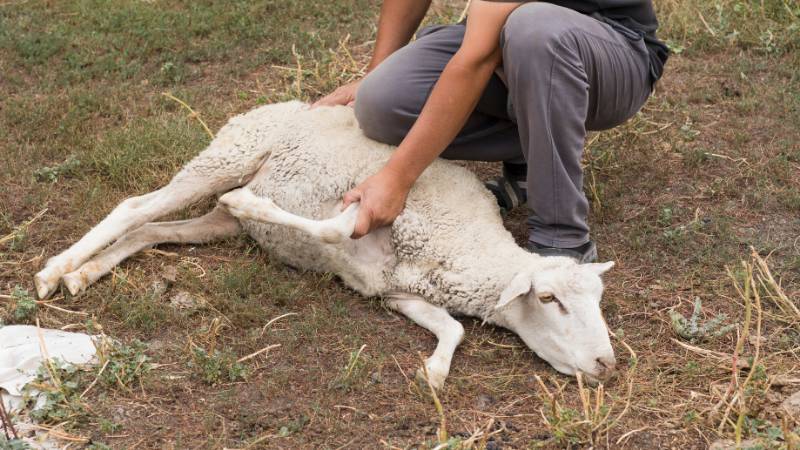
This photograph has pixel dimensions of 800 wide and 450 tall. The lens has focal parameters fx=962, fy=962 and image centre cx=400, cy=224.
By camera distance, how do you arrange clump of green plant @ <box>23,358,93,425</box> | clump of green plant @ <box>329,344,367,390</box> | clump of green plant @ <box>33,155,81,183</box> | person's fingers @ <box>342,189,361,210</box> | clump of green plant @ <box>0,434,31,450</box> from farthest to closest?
clump of green plant @ <box>33,155,81,183</box> → person's fingers @ <box>342,189,361,210</box> → clump of green plant @ <box>329,344,367,390</box> → clump of green plant @ <box>23,358,93,425</box> → clump of green plant @ <box>0,434,31,450</box>

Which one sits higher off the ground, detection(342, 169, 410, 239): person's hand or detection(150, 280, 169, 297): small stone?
detection(342, 169, 410, 239): person's hand

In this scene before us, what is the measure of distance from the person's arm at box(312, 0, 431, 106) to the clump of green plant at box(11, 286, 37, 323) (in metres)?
1.64

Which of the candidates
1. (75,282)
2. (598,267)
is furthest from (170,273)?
(598,267)

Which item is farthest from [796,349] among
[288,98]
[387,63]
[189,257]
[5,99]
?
[5,99]

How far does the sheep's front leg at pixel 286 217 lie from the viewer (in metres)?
3.83

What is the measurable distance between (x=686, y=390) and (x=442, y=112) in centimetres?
140

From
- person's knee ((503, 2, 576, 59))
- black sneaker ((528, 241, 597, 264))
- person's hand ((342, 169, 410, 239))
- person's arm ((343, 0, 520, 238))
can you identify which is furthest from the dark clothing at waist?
person's hand ((342, 169, 410, 239))

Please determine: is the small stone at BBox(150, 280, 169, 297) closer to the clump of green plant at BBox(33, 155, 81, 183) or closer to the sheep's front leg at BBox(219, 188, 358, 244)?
the sheep's front leg at BBox(219, 188, 358, 244)

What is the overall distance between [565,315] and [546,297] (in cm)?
10

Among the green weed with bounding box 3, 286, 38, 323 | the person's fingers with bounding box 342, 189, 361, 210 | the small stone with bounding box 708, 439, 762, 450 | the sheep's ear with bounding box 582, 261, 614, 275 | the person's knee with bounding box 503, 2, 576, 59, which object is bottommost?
the green weed with bounding box 3, 286, 38, 323

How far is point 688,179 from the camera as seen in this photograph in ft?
16.7

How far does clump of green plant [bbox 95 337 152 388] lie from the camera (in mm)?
3440

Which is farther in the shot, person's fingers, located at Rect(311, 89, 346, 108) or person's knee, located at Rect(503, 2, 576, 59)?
person's fingers, located at Rect(311, 89, 346, 108)

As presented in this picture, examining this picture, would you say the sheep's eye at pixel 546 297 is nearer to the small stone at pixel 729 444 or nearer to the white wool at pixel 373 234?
the white wool at pixel 373 234
